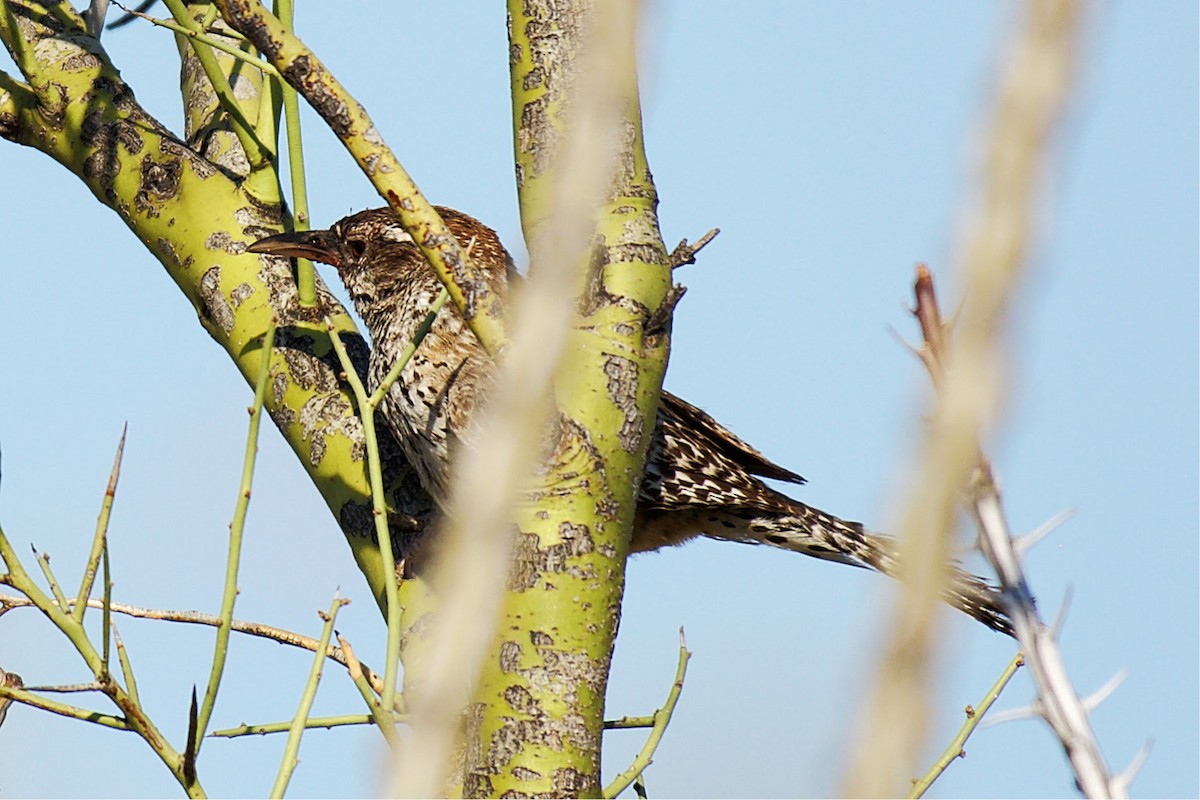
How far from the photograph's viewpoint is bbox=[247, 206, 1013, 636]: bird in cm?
434

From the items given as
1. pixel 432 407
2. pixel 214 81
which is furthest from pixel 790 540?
pixel 214 81

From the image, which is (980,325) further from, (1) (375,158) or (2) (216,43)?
(2) (216,43)

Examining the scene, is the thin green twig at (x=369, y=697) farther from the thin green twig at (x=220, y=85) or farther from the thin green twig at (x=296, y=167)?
the thin green twig at (x=220, y=85)

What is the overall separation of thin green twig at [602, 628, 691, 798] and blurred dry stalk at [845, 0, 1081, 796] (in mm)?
2069

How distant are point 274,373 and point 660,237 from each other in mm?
1315

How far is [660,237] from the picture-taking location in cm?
258

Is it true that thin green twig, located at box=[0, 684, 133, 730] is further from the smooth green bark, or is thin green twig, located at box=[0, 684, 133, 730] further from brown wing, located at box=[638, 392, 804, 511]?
brown wing, located at box=[638, 392, 804, 511]

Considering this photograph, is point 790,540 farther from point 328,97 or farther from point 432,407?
point 328,97

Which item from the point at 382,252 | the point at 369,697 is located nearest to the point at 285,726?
the point at 369,697

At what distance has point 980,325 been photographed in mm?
531

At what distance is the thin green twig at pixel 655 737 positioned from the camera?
2.57 metres


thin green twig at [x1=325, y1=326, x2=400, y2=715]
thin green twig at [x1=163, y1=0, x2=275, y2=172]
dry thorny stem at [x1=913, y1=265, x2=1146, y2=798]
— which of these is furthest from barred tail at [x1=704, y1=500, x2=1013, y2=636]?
dry thorny stem at [x1=913, y1=265, x2=1146, y2=798]

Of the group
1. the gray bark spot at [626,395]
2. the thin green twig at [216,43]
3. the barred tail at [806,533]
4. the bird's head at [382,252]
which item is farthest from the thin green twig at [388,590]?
the barred tail at [806,533]

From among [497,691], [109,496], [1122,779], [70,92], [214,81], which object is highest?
[70,92]
